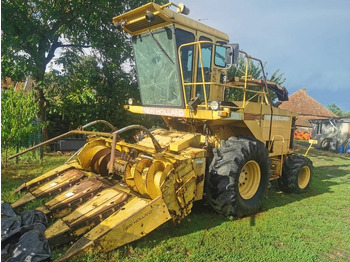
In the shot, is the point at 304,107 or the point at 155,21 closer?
the point at 155,21

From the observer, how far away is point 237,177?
13.5 ft

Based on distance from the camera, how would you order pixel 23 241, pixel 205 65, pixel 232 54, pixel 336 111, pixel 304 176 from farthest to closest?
pixel 336 111
pixel 304 176
pixel 205 65
pixel 232 54
pixel 23 241

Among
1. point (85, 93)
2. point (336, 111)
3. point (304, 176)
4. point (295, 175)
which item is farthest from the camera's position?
point (336, 111)

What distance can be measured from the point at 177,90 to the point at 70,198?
243 centimetres

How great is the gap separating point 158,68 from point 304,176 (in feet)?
13.9

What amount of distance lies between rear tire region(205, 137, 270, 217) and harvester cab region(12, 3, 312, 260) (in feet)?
0.05

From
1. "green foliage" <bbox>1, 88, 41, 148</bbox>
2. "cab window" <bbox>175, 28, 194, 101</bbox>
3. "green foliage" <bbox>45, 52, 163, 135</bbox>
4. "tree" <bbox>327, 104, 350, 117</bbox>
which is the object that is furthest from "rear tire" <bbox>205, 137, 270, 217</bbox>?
"tree" <bbox>327, 104, 350, 117</bbox>

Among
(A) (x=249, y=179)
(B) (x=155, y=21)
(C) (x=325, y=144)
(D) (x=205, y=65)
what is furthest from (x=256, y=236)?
(C) (x=325, y=144)

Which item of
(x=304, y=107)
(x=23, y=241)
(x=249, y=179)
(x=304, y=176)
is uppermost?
(x=304, y=107)

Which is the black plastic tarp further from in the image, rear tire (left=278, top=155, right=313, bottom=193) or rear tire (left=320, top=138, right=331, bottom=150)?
rear tire (left=320, top=138, right=331, bottom=150)

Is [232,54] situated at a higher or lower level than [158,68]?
higher

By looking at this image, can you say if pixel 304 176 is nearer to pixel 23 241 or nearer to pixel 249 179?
pixel 249 179

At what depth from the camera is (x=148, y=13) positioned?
4.35m

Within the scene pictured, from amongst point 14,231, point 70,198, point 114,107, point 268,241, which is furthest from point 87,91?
point 268,241
